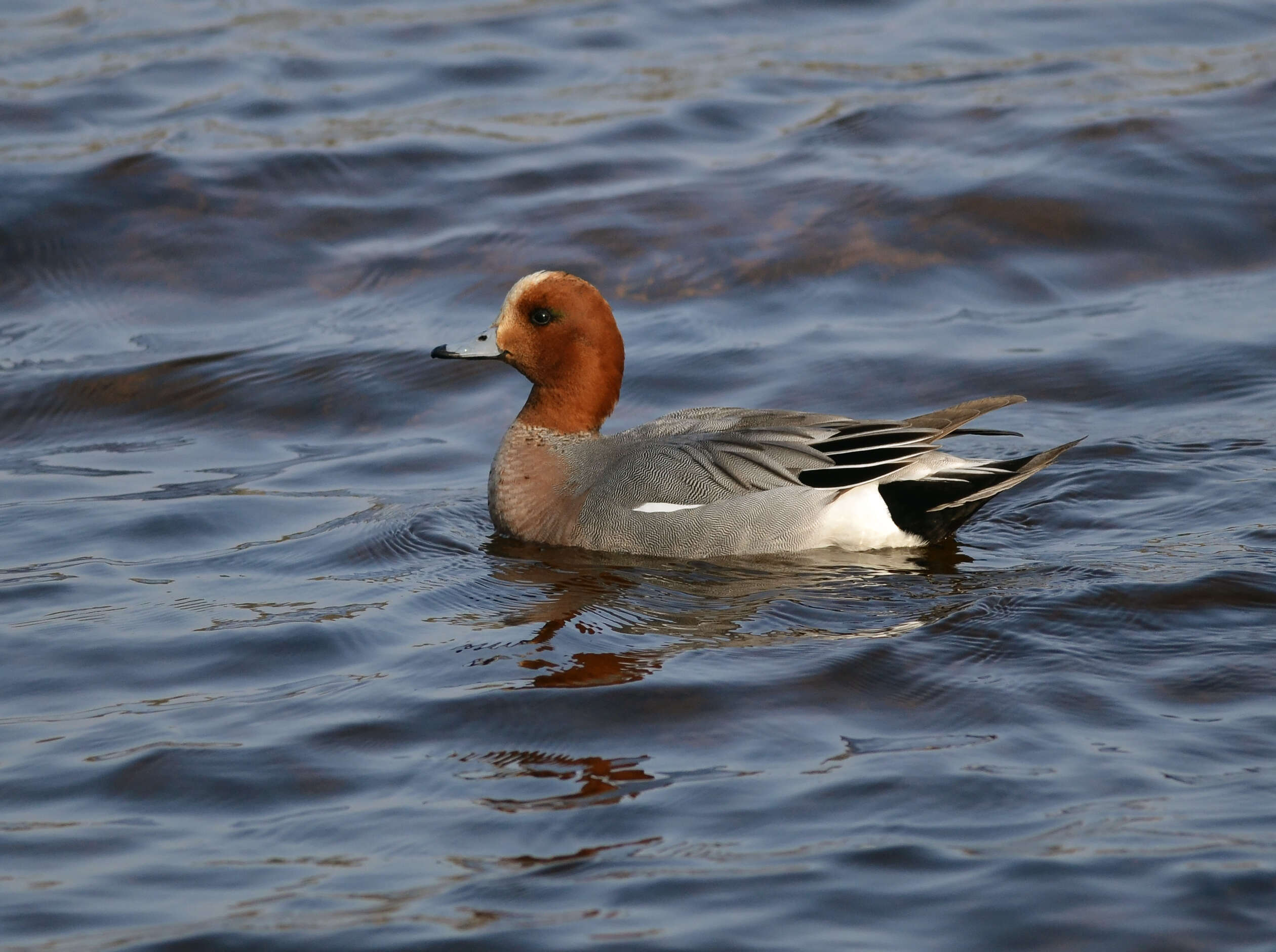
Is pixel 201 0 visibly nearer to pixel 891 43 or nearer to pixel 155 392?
pixel 891 43

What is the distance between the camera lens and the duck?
5.86m

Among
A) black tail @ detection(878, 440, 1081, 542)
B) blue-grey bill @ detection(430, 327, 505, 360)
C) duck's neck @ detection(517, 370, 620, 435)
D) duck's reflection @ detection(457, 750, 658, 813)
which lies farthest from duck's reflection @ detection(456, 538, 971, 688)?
blue-grey bill @ detection(430, 327, 505, 360)

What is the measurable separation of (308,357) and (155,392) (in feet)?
2.52

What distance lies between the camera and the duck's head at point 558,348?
6.44m

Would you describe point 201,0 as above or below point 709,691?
above

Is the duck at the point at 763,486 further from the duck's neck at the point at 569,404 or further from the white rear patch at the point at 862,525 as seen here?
the duck's neck at the point at 569,404

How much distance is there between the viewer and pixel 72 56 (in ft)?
41.2

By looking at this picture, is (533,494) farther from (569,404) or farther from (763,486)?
(763,486)

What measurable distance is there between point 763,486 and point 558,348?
1.10 m

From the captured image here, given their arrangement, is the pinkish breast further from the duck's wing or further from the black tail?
the black tail

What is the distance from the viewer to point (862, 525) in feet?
19.5

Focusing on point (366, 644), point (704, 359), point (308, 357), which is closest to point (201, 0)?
point (308, 357)

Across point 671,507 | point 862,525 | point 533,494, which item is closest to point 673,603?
point 671,507

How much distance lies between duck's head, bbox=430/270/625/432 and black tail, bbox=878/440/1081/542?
4.20ft
